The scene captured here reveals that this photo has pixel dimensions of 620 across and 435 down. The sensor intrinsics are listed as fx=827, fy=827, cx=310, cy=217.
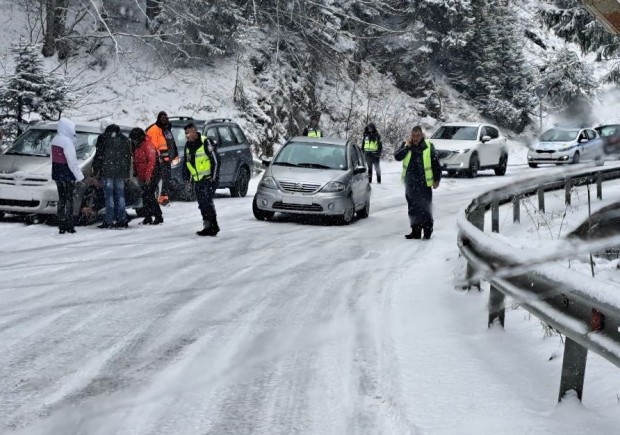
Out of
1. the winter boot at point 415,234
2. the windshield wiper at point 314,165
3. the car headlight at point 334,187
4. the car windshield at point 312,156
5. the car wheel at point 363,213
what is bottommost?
the car wheel at point 363,213

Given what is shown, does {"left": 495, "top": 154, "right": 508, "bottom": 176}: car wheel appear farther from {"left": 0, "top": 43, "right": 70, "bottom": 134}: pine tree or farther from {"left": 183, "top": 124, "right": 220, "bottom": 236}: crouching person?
{"left": 183, "top": 124, "right": 220, "bottom": 236}: crouching person

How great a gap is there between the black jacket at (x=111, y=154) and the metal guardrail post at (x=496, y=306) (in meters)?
8.57

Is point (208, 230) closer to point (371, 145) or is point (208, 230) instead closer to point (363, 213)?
point (363, 213)

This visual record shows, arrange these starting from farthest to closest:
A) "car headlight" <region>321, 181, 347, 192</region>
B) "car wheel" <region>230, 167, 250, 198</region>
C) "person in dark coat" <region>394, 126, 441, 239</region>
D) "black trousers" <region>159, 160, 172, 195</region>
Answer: "car wheel" <region>230, 167, 250, 198</region> < "black trousers" <region>159, 160, 172, 195</region> < "car headlight" <region>321, 181, 347, 192</region> < "person in dark coat" <region>394, 126, 441, 239</region>

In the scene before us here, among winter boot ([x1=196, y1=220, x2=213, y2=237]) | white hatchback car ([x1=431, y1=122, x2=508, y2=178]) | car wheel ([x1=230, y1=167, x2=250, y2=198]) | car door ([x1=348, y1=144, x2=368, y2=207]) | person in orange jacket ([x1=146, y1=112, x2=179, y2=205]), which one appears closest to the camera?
winter boot ([x1=196, y1=220, x2=213, y2=237])

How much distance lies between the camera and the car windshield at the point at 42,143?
14.5 m

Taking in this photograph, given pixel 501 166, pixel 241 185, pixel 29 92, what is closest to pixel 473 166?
pixel 501 166

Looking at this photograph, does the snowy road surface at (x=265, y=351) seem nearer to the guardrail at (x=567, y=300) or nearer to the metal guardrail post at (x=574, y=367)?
the metal guardrail post at (x=574, y=367)

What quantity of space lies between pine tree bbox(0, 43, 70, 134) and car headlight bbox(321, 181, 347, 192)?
6.36 m

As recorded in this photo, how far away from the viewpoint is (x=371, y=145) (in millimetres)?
24094

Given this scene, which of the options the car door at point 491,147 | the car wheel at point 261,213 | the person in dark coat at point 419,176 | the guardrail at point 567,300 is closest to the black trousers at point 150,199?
the car wheel at point 261,213

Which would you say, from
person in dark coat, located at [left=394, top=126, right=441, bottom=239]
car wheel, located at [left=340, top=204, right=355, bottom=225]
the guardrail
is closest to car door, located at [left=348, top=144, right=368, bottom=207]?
car wheel, located at [left=340, top=204, right=355, bottom=225]

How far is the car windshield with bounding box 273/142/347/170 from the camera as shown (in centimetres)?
1600

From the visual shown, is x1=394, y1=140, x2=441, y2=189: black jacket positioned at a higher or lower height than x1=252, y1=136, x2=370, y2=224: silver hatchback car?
higher
